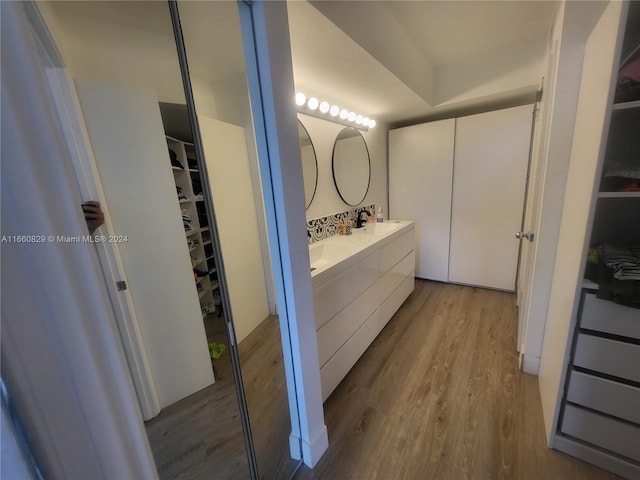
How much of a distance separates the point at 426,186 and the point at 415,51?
1391mm

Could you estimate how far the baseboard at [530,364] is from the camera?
172 centimetres

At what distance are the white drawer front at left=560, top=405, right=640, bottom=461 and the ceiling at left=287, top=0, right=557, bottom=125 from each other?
208 cm

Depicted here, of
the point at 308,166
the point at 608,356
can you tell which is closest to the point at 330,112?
the point at 308,166

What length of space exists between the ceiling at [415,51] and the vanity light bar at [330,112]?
0.22 feet

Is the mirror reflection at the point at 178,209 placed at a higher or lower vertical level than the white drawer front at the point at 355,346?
higher

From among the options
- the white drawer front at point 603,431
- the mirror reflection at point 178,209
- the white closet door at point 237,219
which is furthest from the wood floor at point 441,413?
the white closet door at point 237,219

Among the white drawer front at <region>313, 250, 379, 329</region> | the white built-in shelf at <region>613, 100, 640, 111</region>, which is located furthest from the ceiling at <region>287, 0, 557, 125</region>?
the white drawer front at <region>313, 250, 379, 329</region>

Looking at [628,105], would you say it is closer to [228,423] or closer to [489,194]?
[228,423]

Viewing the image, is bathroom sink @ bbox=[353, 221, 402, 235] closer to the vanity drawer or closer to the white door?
the white door

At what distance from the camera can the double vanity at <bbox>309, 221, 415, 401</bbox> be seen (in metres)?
1.47

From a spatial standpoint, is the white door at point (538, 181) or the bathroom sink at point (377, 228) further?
the bathroom sink at point (377, 228)

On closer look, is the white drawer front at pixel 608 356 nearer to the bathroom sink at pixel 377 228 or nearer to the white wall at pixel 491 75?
the bathroom sink at pixel 377 228

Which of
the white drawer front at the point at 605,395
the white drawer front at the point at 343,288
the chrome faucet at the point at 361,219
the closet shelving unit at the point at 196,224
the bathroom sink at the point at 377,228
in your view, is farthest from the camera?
the chrome faucet at the point at 361,219

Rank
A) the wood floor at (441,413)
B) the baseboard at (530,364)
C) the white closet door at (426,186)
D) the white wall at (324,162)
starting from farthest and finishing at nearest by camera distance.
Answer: the white closet door at (426,186), the white wall at (324,162), the baseboard at (530,364), the wood floor at (441,413)
